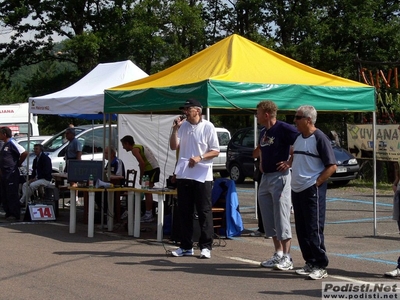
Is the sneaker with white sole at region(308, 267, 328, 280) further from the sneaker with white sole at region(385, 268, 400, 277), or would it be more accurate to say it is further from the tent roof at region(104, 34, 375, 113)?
the tent roof at region(104, 34, 375, 113)

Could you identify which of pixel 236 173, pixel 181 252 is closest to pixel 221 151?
pixel 236 173

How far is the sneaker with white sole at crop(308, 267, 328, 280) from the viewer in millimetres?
8492

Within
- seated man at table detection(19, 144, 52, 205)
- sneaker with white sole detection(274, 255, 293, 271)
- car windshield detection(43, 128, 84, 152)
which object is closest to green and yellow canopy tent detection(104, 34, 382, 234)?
sneaker with white sole detection(274, 255, 293, 271)

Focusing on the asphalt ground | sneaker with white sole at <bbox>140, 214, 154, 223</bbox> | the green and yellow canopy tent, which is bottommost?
the asphalt ground

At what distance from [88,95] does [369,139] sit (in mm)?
7349

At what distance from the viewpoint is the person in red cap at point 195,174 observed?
10078 mm

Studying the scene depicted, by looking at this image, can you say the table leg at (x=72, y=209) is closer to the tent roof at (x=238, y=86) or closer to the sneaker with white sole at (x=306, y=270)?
the tent roof at (x=238, y=86)

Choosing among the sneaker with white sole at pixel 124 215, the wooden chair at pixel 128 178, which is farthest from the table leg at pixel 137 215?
the wooden chair at pixel 128 178

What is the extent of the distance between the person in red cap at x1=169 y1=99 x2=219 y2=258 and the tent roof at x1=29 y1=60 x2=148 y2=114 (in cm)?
457

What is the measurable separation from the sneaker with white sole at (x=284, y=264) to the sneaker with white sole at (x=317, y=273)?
55cm

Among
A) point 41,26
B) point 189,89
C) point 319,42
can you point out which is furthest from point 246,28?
point 189,89

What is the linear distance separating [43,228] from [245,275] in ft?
18.9

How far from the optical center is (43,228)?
13578mm

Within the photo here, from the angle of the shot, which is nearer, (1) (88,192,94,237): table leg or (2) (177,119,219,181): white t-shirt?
(2) (177,119,219,181): white t-shirt
